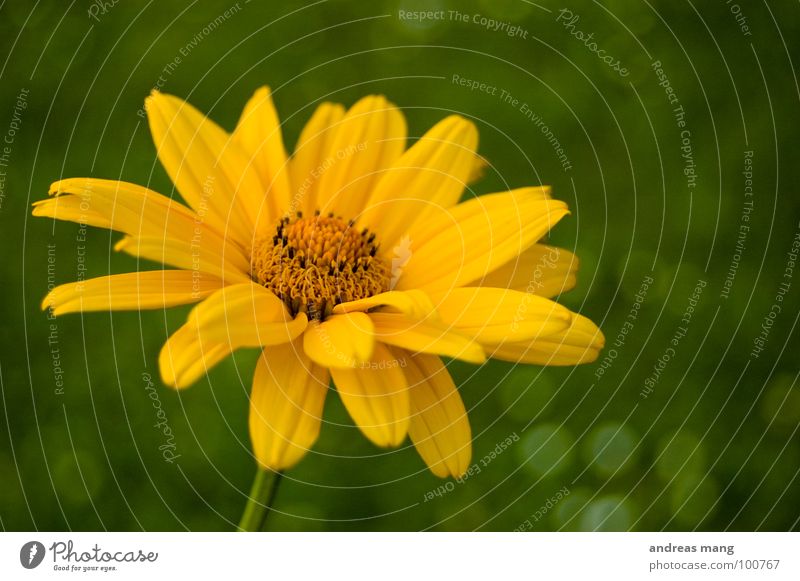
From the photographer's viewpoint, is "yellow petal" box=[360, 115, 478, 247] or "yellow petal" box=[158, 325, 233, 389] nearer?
"yellow petal" box=[158, 325, 233, 389]

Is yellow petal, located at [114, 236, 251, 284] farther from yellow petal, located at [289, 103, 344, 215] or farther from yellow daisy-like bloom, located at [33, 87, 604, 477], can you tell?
yellow petal, located at [289, 103, 344, 215]

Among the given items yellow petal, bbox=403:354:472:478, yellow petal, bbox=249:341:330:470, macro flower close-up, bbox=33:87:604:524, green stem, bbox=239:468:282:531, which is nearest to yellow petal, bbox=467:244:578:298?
macro flower close-up, bbox=33:87:604:524

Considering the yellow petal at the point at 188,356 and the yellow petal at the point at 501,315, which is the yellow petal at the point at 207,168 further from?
the yellow petal at the point at 501,315

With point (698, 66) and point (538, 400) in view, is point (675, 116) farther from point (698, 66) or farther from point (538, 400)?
point (538, 400)

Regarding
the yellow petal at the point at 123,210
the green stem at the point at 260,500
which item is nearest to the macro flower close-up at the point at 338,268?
the yellow petal at the point at 123,210
